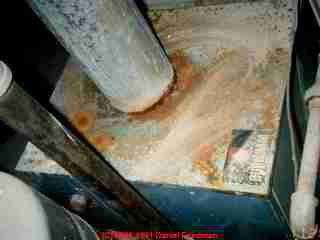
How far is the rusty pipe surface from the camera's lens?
0.63 metres

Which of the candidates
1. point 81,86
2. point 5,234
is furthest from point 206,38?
point 5,234

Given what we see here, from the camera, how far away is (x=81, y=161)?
2.77 ft

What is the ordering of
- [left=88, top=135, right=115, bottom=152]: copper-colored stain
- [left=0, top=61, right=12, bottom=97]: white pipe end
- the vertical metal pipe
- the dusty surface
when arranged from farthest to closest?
1. [left=88, top=135, right=115, bottom=152]: copper-colored stain
2. the dusty surface
3. the vertical metal pipe
4. [left=0, top=61, right=12, bottom=97]: white pipe end

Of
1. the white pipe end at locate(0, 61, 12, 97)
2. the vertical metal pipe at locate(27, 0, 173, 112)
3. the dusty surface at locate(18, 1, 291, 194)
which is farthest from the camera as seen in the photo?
the dusty surface at locate(18, 1, 291, 194)

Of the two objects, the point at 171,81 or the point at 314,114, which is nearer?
the point at 314,114

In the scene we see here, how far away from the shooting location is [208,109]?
103 cm

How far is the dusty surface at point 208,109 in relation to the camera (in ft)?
2.96

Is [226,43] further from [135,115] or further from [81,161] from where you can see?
[81,161]

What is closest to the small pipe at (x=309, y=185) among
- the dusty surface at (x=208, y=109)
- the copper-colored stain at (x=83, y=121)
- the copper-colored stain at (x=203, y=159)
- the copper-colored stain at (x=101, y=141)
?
the dusty surface at (x=208, y=109)

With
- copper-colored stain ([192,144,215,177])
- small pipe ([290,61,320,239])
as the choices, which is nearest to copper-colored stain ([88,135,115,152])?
copper-colored stain ([192,144,215,177])

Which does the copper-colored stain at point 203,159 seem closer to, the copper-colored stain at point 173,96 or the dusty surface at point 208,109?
the dusty surface at point 208,109

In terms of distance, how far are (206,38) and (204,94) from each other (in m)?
0.25

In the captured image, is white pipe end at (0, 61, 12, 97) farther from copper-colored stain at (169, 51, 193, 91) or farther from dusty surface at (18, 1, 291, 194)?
copper-colored stain at (169, 51, 193, 91)

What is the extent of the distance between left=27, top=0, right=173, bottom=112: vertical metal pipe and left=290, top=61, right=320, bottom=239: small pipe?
0.49m
